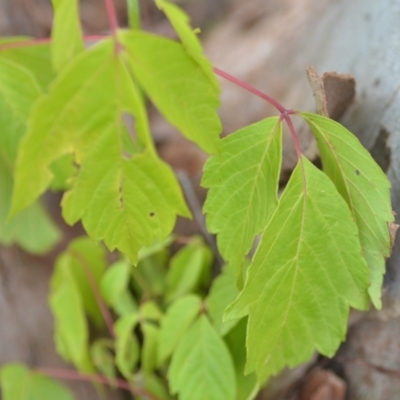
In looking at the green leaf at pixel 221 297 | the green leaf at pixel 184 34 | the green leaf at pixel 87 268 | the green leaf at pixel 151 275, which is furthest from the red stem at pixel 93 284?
the green leaf at pixel 184 34

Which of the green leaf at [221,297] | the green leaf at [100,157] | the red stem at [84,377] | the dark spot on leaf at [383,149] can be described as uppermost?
the green leaf at [100,157]

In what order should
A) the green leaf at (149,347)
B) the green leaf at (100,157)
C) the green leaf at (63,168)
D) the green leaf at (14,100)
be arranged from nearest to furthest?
1. the green leaf at (100,157)
2. the green leaf at (14,100)
3. the green leaf at (63,168)
4. the green leaf at (149,347)

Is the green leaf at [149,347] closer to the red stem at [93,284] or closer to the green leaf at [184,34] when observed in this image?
the red stem at [93,284]

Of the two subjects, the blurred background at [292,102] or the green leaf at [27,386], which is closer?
the blurred background at [292,102]

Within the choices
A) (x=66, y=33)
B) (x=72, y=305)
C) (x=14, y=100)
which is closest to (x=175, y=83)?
(x=66, y=33)

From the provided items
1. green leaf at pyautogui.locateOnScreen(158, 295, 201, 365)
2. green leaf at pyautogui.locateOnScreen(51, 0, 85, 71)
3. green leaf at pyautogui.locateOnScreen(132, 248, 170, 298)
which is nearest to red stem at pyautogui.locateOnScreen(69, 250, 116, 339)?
green leaf at pyautogui.locateOnScreen(132, 248, 170, 298)

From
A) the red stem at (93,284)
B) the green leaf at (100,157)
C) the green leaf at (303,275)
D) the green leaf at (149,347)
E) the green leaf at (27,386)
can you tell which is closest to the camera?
the green leaf at (100,157)
